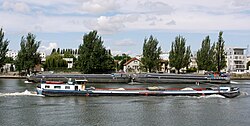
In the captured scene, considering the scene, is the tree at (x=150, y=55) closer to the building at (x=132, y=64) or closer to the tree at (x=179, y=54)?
the tree at (x=179, y=54)

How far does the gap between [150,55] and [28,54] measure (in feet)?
106

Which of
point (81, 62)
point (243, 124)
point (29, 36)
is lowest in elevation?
point (243, 124)

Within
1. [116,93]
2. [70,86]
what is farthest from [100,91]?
[70,86]

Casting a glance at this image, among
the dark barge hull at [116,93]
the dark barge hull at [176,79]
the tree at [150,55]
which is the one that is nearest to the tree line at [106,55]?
the tree at [150,55]

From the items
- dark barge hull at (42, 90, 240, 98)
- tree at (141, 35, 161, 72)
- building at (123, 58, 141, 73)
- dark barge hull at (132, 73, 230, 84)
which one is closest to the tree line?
tree at (141, 35, 161, 72)

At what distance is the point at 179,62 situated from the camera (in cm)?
10050

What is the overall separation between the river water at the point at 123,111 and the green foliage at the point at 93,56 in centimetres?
4635

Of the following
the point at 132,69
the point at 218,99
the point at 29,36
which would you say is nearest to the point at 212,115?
the point at 218,99

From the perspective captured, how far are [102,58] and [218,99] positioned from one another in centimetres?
5305

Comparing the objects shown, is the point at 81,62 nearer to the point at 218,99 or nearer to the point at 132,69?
the point at 132,69

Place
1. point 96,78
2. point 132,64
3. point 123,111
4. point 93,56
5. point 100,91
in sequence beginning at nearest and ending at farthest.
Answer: point 123,111
point 100,91
point 96,78
point 93,56
point 132,64

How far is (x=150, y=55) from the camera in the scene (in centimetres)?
10088

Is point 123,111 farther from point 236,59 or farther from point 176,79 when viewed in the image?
point 236,59

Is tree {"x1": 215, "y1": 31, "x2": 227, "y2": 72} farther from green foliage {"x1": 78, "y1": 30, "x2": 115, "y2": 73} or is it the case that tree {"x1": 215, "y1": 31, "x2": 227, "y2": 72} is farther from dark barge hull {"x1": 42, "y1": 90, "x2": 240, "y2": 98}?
dark barge hull {"x1": 42, "y1": 90, "x2": 240, "y2": 98}
